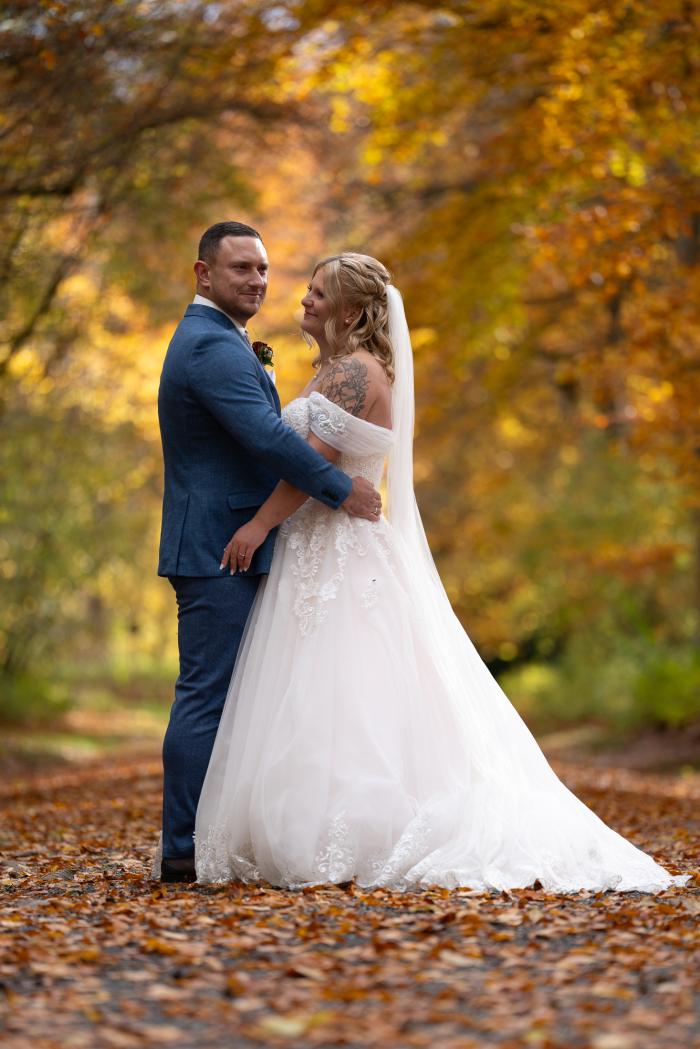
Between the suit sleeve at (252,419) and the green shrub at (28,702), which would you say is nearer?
the suit sleeve at (252,419)

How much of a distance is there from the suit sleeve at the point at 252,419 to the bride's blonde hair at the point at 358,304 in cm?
41

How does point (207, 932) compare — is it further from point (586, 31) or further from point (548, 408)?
point (548, 408)

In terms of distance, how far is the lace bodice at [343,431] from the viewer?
16.9 feet

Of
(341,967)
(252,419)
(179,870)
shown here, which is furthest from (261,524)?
(341,967)

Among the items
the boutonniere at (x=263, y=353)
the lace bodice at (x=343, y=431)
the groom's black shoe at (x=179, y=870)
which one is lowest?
the groom's black shoe at (x=179, y=870)

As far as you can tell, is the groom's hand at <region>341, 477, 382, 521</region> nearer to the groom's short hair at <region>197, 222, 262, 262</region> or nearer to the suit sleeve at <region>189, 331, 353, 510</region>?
the suit sleeve at <region>189, 331, 353, 510</region>

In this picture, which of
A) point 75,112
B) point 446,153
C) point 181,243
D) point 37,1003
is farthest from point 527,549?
point 37,1003

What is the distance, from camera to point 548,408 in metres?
21.9

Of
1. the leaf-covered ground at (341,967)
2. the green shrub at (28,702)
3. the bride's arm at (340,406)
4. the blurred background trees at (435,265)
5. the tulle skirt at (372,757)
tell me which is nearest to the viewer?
the leaf-covered ground at (341,967)

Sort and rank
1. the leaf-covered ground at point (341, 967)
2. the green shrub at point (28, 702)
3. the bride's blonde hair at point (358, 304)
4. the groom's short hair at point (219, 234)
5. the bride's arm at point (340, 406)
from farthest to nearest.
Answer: the green shrub at point (28, 702) < the bride's blonde hair at point (358, 304) < the groom's short hair at point (219, 234) < the bride's arm at point (340, 406) < the leaf-covered ground at point (341, 967)

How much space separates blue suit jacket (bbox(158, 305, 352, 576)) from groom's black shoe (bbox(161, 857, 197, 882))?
1.08m

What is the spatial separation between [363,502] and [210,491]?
59 centimetres

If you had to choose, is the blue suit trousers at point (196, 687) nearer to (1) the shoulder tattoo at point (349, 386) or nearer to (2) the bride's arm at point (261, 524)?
(2) the bride's arm at point (261, 524)

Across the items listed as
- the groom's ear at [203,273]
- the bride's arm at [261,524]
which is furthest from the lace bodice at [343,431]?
the groom's ear at [203,273]
